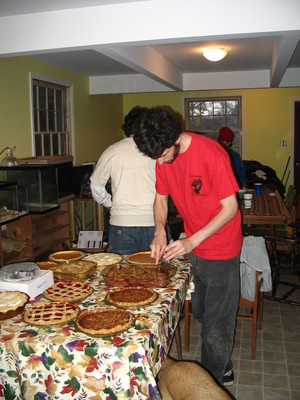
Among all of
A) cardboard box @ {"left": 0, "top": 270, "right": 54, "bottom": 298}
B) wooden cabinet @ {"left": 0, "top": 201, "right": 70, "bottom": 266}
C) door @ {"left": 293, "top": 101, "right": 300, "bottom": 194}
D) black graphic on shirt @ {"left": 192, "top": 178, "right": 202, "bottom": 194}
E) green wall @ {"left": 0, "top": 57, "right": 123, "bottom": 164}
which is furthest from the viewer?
door @ {"left": 293, "top": 101, "right": 300, "bottom": 194}

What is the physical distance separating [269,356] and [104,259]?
1.45 meters

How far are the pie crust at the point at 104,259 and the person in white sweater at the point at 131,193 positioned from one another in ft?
1.43

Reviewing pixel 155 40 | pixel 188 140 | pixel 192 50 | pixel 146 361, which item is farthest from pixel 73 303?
pixel 192 50

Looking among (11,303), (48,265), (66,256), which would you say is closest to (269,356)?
(66,256)

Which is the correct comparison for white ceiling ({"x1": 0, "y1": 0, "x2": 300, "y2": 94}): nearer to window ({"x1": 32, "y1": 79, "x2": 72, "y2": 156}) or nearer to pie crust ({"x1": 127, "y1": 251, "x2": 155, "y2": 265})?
pie crust ({"x1": 127, "y1": 251, "x2": 155, "y2": 265})

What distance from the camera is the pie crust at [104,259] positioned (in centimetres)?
237

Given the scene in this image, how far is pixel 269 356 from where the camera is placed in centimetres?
301

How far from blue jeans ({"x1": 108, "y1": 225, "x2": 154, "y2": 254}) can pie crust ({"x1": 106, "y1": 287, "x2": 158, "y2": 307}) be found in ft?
3.11

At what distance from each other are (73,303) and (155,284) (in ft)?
1.31

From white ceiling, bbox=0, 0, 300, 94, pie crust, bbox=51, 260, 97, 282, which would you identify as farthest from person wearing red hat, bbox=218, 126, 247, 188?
pie crust, bbox=51, 260, 97, 282

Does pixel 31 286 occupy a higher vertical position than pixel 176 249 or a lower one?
lower

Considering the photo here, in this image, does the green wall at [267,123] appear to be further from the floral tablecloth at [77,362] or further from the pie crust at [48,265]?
the floral tablecloth at [77,362]

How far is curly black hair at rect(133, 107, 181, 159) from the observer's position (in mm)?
1886

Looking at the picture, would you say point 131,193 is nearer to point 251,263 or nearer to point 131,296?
point 251,263
